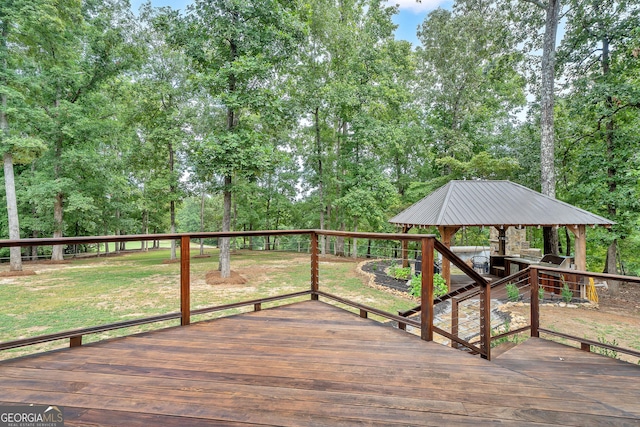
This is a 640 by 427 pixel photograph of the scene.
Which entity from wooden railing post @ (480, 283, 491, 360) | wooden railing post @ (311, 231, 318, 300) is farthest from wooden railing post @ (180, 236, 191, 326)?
wooden railing post @ (480, 283, 491, 360)

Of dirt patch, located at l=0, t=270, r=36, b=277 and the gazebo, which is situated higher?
the gazebo

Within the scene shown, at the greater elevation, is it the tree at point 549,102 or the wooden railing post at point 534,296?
the tree at point 549,102

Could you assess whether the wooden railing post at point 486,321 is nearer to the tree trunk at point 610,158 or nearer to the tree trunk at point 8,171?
the tree trunk at point 610,158

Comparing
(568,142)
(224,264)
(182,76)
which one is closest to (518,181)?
(568,142)

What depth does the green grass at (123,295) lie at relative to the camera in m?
5.71

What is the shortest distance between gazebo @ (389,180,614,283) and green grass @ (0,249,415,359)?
93.1 inches

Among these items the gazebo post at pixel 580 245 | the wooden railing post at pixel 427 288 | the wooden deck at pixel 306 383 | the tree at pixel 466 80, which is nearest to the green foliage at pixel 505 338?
the wooden deck at pixel 306 383

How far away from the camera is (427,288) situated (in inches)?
96.0

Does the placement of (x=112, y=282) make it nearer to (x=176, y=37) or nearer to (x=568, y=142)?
(x=176, y=37)

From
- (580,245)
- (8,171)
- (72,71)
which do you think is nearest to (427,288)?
(580,245)

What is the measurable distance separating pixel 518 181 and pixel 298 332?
13.3 m

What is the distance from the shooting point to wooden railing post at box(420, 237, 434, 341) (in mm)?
2416

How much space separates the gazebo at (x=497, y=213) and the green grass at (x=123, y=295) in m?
2.36

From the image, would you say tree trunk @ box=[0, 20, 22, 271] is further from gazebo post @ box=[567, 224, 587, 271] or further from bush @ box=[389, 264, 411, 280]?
gazebo post @ box=[567, 224, 587, 271]
